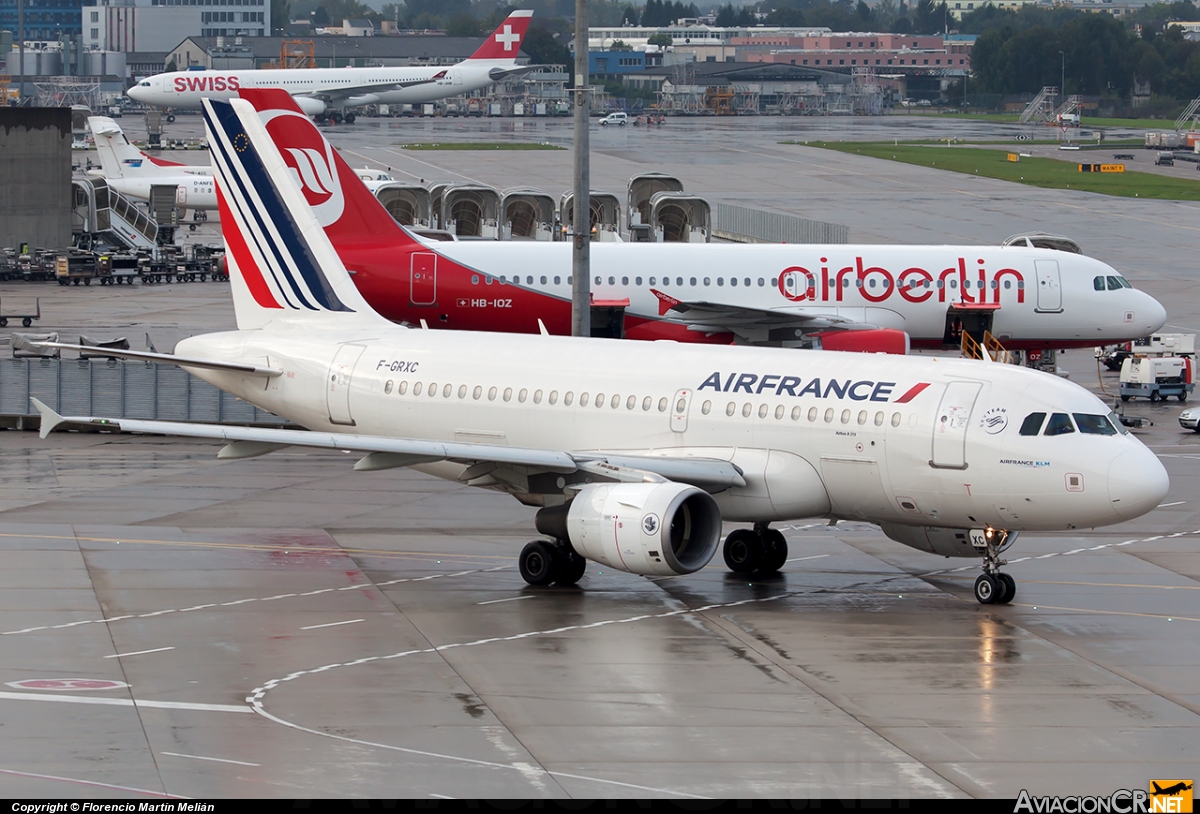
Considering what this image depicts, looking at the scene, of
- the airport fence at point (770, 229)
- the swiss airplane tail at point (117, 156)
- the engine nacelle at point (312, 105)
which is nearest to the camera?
the airport fence at point (770, 229)

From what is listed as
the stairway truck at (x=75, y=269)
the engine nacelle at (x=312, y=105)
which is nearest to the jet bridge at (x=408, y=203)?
the stairway truck at (x=75, y=269)

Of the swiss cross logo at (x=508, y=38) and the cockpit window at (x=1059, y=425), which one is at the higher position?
the swiss cross logo at (x=508, y=38)

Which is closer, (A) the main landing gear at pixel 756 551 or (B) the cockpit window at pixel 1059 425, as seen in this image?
(B) the cockpit window at pixel 1059 425

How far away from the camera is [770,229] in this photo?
84875mm


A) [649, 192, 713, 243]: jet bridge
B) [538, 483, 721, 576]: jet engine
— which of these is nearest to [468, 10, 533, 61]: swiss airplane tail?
[649, 192, 713, 243]: jet bridge

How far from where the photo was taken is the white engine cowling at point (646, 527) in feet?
85.0

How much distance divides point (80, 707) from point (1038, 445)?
15006mm

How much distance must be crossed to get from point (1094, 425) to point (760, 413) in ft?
18.3

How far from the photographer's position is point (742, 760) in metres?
18.8

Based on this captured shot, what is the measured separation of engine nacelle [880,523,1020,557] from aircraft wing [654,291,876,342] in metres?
19.8

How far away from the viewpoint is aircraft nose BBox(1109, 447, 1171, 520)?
1004 inches

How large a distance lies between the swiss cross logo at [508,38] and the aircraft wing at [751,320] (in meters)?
147

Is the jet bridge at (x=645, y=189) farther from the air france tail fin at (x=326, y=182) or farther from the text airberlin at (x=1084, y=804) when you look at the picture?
the text airberlin at (x=1084, y=804)

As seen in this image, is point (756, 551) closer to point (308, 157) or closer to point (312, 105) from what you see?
point (308, 157)
